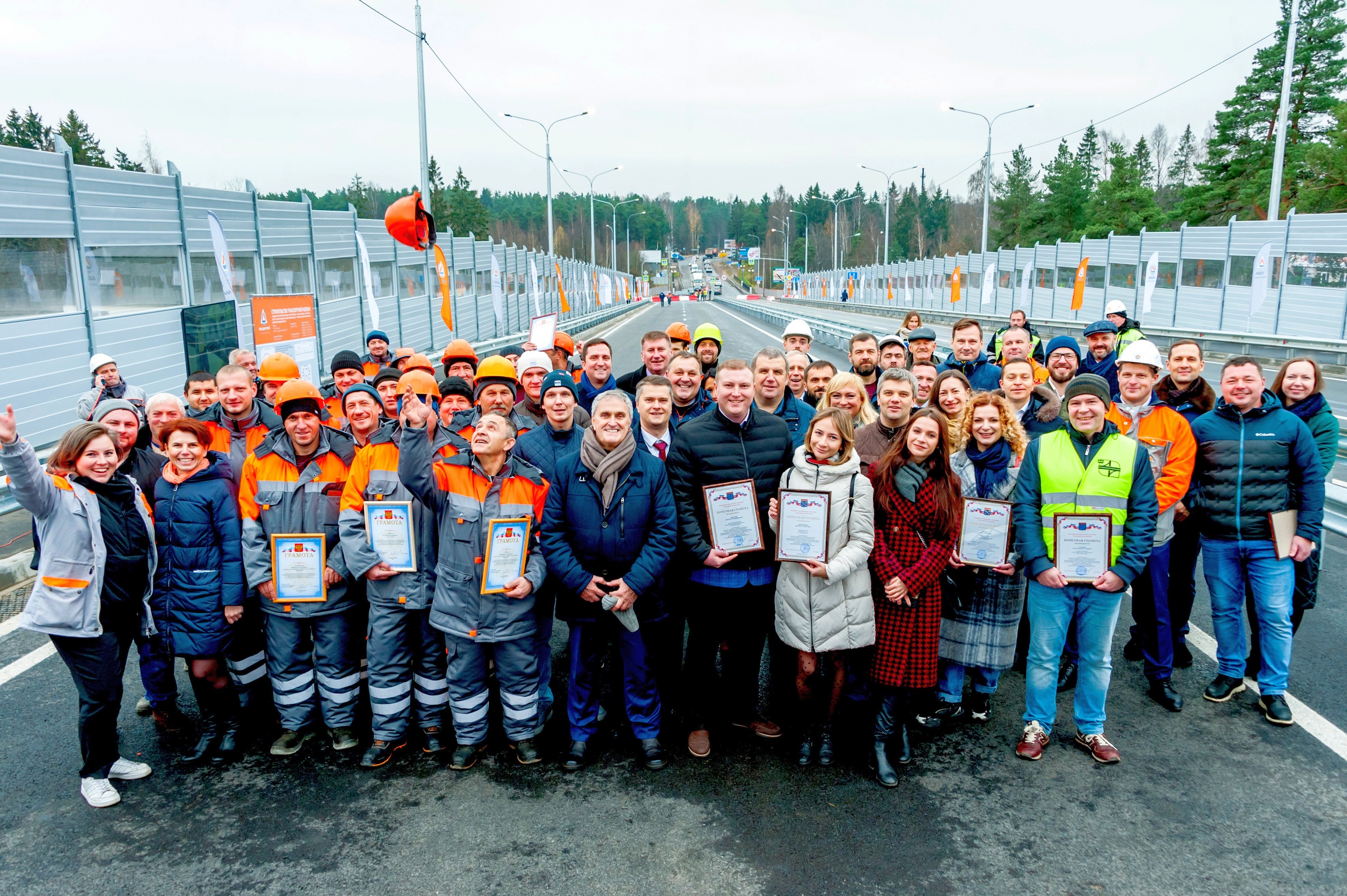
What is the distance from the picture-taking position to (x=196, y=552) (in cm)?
421

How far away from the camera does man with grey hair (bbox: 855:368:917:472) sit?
4.64m

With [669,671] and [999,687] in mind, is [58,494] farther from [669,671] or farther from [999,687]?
[999,687]

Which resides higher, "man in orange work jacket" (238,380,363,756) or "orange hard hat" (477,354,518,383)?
"orange hard hat" (477,354,518,383)

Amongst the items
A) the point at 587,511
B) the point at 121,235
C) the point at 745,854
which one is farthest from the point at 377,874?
the point at 121,235

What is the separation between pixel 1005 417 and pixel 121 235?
9.81 metres

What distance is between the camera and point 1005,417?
4547mm

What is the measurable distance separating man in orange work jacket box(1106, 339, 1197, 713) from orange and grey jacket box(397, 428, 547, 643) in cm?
327

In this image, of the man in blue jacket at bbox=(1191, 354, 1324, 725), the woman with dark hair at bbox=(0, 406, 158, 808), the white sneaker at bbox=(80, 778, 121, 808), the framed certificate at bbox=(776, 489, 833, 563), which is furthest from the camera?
the man in blue jacket at bbox=(1191, 354, 1324, 725)

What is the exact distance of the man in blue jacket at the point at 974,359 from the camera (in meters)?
7.46

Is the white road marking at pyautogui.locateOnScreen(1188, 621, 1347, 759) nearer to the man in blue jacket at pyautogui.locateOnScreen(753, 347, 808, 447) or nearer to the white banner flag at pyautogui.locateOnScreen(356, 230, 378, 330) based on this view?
the man in blue jacket at pyautogui.locateOnScreen(753, 347, 808, 447)

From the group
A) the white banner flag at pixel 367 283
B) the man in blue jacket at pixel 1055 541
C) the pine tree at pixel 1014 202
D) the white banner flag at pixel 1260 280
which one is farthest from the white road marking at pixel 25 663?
the pine tree at pixel 1014 202

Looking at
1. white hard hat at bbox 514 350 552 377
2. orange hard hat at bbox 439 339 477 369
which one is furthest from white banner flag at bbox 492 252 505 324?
white hard hat at bbox 514 350 552 377

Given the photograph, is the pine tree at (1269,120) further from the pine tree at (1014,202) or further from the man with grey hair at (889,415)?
the man with grey hair at (889,415)

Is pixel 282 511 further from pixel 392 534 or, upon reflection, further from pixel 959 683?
pixel 959 683
